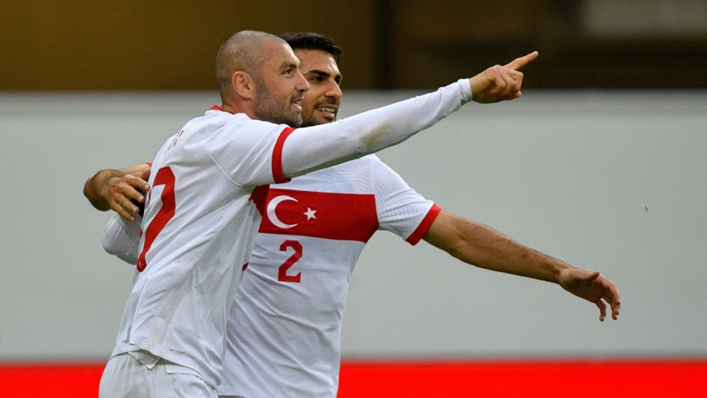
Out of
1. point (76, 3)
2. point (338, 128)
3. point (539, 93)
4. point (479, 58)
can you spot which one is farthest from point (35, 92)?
point (338, 128)

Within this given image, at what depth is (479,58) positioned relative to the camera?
5887 mm

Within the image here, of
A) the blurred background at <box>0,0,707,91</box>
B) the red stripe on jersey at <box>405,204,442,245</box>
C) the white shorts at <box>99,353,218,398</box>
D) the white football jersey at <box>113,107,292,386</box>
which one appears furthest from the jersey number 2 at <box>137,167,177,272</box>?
the blurred background at <box>0,0,707,91</box>

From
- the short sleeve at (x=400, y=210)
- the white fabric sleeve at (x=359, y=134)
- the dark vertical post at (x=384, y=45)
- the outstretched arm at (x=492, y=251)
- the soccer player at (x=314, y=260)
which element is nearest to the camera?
the white fabric sleeve at (x=359, y=134)

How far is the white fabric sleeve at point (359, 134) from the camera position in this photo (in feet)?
6.53

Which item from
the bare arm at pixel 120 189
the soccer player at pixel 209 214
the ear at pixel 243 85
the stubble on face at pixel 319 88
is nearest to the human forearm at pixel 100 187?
the bare arm at pixel 120 189

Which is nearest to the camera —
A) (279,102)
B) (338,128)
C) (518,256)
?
(338,128)

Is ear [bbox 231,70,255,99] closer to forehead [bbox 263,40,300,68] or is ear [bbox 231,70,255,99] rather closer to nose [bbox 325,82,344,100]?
forehead [bbox 263,40,300,68]

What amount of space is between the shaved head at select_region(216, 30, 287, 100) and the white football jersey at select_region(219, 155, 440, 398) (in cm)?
52

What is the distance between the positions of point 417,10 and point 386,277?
6.19ft

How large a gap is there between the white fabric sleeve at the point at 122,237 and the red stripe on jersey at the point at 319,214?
0.41m

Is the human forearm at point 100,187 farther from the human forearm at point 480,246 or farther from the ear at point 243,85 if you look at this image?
the human forearm at point 480,246

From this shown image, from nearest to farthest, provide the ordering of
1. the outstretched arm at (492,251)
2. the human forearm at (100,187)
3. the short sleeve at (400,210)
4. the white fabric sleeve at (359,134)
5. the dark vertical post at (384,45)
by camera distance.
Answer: the white fabric sleeve at (359,134), the human forearm at (100,187), the outstretched arm at (492,251), the short sleeve at (400,210), the dark vertical post at (384,45)

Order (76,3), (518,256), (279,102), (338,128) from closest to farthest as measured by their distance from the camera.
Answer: (338,128) < (279,102) < (518,256) < (76,3)

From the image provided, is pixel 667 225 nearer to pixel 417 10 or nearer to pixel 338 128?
pixel 417 10
